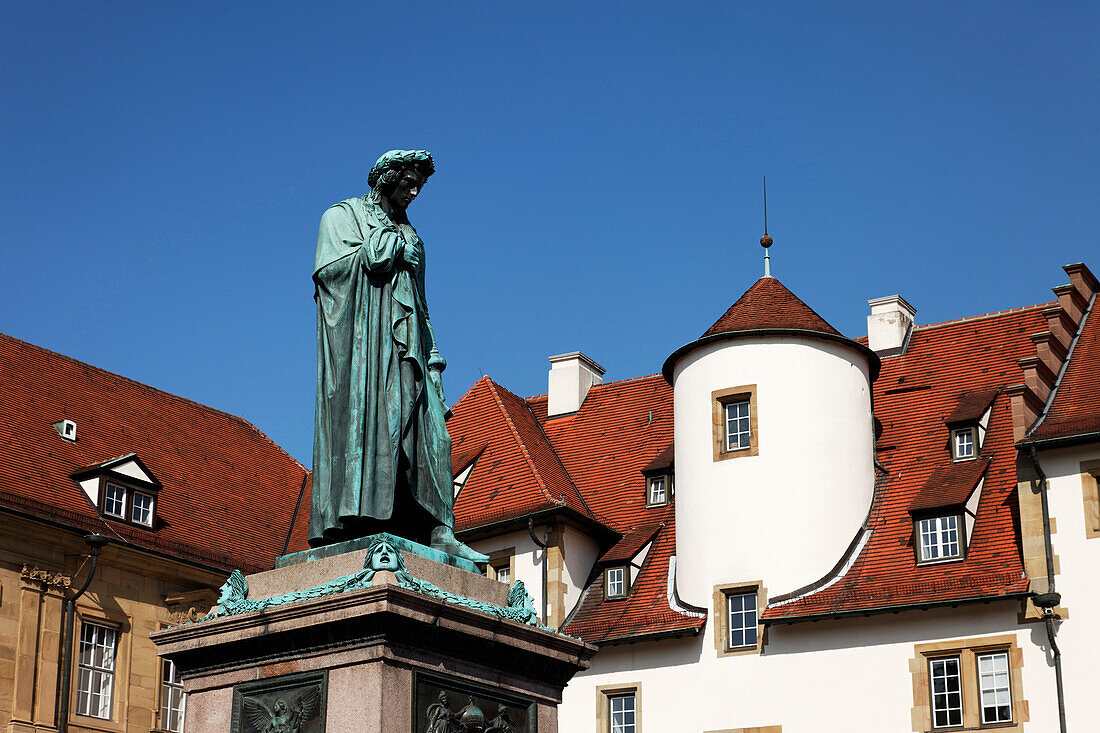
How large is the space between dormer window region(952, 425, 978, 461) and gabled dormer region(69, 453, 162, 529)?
15.6 m

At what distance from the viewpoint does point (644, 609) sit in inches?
1299

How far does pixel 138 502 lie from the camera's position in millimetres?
34688

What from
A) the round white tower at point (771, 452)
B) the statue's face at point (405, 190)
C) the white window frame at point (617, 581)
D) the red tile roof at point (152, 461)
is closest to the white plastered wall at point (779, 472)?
the round white tower at point (771, 452)

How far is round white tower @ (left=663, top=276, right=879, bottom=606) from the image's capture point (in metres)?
32.0

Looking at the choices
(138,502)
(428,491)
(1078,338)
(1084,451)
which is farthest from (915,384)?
(428,491)

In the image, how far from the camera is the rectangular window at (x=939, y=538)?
3061 centimetres

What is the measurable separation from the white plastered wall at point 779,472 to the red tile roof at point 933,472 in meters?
0.60

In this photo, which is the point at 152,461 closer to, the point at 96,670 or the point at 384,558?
the point at 96,670

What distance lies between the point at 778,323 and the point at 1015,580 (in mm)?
7085

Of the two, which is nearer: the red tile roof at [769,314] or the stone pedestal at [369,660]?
the stone pedestal at [369,660]

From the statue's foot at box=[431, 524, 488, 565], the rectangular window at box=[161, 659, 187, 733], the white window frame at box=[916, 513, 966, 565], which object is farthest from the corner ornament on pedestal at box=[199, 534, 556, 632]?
the rectangular window at box=[161, 659, 187, 733]

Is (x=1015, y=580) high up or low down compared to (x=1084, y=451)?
down

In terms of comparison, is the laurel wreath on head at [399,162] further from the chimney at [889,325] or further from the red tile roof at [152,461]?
the chimney at [889,325]

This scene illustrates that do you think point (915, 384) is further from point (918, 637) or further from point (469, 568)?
point (469, 568)
